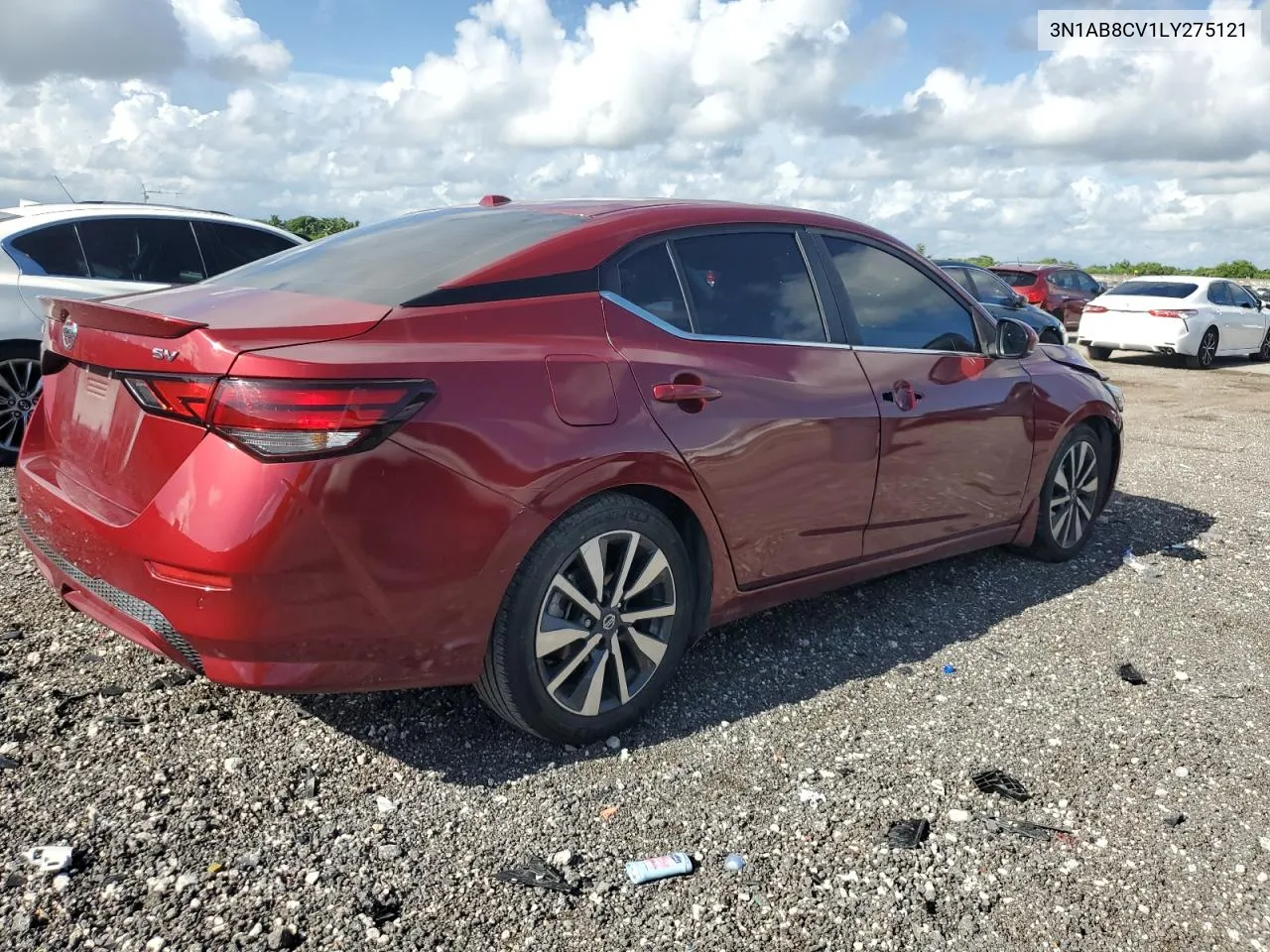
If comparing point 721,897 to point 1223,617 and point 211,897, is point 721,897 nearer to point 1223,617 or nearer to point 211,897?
point 211,897

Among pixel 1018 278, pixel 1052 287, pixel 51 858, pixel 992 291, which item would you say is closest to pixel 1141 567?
pixel 51 858

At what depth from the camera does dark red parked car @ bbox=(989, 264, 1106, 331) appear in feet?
65.4

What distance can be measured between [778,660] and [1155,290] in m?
16.3

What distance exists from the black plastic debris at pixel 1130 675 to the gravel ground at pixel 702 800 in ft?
0.11

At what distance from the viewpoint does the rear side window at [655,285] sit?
3328mm

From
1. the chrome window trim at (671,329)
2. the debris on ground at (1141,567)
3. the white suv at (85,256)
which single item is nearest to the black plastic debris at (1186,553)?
the debris on ground at (1141,567)

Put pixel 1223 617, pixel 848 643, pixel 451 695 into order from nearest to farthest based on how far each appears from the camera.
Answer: pixel 451 695
pixel 848 643
pixel 1223 617

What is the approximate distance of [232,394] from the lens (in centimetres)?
256

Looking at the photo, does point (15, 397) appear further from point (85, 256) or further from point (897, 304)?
point (897, 304)

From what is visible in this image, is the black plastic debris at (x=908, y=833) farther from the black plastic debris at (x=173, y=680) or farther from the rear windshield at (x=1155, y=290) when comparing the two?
the rear windshield at (x=1155, y=290)

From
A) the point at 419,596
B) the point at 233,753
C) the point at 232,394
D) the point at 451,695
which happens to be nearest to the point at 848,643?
the point at 451,695

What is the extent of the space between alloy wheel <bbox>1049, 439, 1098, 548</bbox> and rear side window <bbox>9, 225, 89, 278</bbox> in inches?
242

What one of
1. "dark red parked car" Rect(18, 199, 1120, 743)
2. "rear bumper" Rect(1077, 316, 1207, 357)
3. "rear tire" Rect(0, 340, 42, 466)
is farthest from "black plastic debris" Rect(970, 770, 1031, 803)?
"rear bumper" Rect(1077, 316, 1207, 357)

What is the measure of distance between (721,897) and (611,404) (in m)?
1.38
